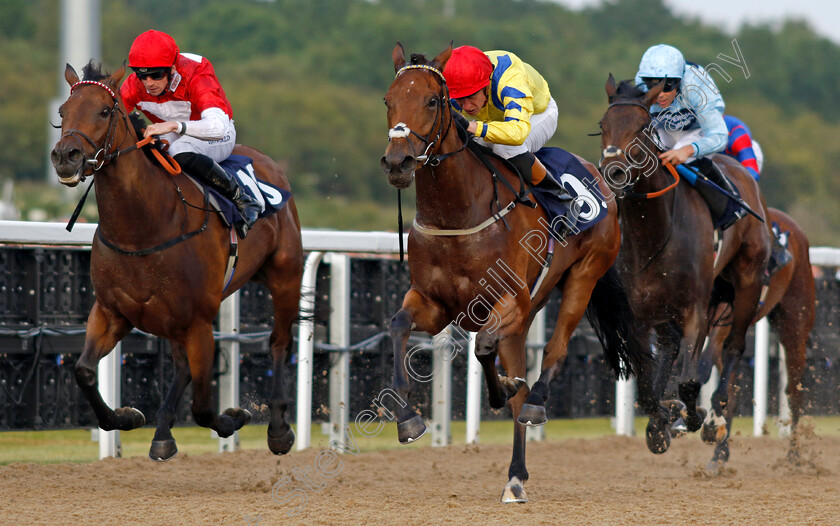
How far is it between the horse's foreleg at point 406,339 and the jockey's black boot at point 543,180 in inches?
29.4

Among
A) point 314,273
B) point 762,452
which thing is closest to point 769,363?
point 762,452

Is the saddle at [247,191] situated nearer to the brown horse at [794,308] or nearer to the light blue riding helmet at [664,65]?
the light blue riding helmet at [664,65]

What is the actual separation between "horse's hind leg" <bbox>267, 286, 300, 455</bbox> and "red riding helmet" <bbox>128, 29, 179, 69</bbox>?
140cm

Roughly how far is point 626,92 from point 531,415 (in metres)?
1.70

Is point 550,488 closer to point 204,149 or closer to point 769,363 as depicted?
point 204,149

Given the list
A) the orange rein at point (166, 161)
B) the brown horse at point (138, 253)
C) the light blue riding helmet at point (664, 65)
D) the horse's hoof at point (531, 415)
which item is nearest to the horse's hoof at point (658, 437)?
the horse's hoof at point (531, 415)

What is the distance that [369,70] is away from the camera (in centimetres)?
3934

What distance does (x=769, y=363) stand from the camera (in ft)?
29.3

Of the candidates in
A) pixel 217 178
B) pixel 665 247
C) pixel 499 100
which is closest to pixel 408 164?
pixel 499 100

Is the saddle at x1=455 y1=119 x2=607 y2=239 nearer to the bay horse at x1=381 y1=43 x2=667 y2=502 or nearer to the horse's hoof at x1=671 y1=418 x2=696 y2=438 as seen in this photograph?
the bay horse at x1=381 y1=43 x2=667 y2=502

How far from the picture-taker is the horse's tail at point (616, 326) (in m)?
6.00

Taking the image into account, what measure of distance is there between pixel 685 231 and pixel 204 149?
7.82 ft

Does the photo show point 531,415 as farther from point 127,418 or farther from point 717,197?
point 717,197

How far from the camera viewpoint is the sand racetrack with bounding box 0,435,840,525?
4309 mm
